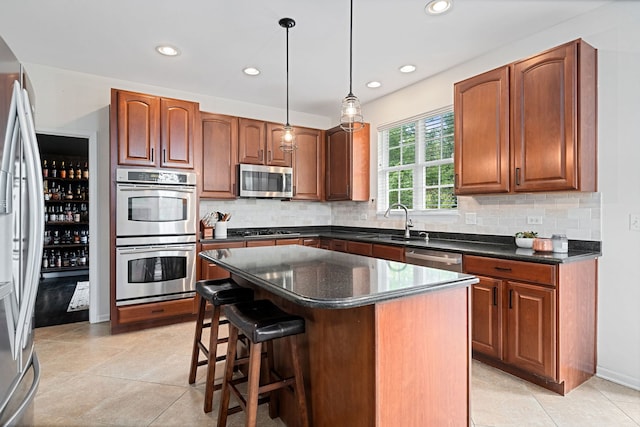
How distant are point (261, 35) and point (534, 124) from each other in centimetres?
227

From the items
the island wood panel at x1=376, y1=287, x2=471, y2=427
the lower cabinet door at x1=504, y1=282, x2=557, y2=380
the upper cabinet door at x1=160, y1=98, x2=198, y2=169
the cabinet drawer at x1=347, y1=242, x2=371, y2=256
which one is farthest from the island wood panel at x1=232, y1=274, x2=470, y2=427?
the upper cabinet door at x1=160, y1=98, x2=198, y2=169

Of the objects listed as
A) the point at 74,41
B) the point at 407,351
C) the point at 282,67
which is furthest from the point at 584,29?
the point at 74,41

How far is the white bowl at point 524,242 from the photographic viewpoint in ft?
9.06

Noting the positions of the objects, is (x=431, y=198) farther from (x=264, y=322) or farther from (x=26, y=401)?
(x=26, y=401)

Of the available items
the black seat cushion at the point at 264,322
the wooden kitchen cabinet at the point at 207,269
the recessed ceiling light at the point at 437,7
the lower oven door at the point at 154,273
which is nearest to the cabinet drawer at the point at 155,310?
the lower oven door at the point at 154,273

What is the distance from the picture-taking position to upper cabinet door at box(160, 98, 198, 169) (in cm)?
362

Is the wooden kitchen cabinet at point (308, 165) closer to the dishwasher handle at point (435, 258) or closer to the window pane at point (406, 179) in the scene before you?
the window pane at point (406, 179)

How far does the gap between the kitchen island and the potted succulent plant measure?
1447 millimetres

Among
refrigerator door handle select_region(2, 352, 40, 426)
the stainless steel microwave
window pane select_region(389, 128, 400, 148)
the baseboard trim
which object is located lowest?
the baseboard trim

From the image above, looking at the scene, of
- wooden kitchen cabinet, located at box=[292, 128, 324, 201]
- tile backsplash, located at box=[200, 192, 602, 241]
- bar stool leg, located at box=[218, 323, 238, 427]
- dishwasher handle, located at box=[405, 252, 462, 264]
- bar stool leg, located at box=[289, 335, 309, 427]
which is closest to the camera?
bar stool leg, located at box=[289, 335, 309, 427]

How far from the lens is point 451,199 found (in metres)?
3.72

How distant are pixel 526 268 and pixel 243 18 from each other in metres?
2.75

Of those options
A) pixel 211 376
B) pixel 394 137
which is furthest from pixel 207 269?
pixel 394 137

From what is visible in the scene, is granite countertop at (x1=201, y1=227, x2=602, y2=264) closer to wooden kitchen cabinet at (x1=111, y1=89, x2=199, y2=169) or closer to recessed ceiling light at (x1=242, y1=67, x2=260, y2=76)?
wooden kitchen cabinet at (x1=111, y1=89, x2=199, y2=169)
